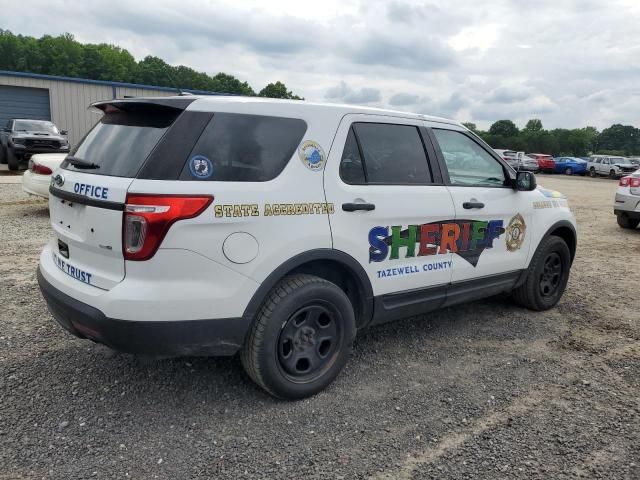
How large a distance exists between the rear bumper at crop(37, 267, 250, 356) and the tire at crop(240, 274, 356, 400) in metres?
0.14

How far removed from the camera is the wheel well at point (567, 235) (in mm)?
5115

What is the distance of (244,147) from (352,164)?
2.51 feet

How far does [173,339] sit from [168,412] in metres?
0.61

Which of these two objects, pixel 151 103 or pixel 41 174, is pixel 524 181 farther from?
pixel 41 174

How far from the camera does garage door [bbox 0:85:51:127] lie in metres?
24.5

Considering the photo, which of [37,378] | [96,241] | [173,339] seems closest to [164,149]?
[96,241]

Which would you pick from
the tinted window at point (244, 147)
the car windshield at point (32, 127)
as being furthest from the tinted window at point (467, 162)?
the car windshield at point (32, 127)

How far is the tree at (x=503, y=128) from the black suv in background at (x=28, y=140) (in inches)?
3044

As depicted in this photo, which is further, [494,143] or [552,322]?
[494,143]

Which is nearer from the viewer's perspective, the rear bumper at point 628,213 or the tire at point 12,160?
the rear bumper at point 628,213

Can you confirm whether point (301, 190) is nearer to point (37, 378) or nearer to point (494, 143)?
point (37, 378)

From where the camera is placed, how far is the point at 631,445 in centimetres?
286

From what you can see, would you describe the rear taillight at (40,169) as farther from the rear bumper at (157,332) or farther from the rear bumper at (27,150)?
the rear bumper at (27,150)

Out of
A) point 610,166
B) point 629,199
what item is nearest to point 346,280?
point 629,199
